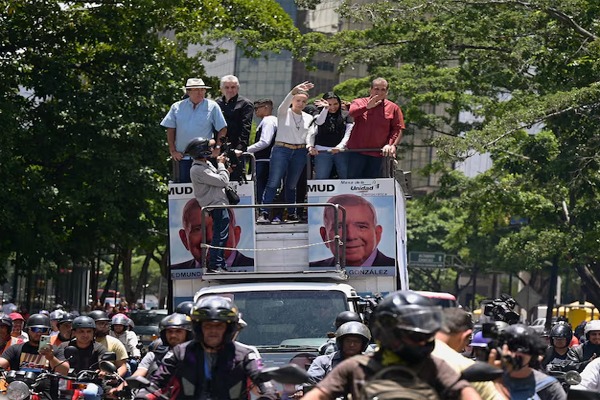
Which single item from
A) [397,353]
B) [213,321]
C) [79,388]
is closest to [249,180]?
[79,388]

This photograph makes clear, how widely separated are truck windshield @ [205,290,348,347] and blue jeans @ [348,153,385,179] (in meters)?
2.61

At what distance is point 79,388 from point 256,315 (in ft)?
7.04

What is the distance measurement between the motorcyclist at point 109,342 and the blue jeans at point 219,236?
4.32ft

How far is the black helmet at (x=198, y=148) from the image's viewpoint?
50.0 ft

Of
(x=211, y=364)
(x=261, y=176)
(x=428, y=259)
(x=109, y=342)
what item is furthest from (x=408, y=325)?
(x=428, y=259)

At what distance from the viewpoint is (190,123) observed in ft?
53.0

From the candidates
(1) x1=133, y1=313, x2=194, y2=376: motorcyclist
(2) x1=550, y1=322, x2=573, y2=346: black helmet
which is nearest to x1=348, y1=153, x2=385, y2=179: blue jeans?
(2) x1=550, y1=322, x2=573, y2=346: black helmet

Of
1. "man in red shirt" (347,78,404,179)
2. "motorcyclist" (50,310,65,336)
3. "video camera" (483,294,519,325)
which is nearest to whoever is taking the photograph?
"video camera" (483,294,519,325)

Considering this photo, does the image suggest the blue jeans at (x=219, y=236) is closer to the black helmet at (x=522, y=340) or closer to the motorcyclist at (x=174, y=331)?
the motorcyclist at (x=174, y=331)

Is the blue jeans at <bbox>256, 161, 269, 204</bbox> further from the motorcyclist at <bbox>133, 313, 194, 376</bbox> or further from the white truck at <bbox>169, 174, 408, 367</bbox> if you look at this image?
the motorcyclist at <bbox>133, 313, 194, 376</bbox>

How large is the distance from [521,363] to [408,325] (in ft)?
6.12

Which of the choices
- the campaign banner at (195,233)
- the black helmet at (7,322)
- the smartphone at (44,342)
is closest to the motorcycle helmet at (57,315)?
the black helmet at (7,322)

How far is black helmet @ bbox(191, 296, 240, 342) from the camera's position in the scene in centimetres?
819

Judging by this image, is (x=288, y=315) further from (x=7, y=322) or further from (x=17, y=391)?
(x=7, y=322)
